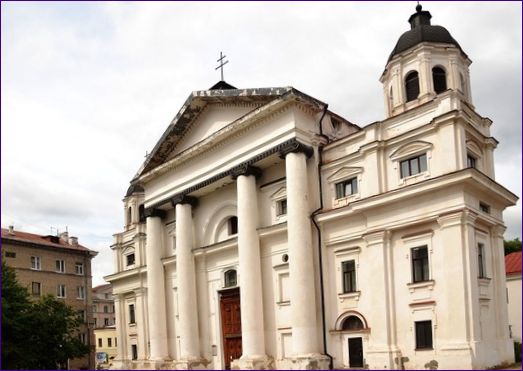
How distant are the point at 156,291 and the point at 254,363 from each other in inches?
386

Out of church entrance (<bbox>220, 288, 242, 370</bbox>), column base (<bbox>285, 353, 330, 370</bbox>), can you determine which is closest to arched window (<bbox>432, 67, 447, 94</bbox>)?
column base (<bbox>285, 353, 330, 370</bbox>)

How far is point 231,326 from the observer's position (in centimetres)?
2872

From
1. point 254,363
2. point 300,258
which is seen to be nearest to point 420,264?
point 300,258

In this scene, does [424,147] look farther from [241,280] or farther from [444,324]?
[241,280]

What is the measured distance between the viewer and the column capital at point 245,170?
27.2 meters

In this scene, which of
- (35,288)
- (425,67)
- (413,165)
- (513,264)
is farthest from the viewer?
(35,288)

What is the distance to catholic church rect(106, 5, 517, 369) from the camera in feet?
69.2

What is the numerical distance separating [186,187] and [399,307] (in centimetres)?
1372

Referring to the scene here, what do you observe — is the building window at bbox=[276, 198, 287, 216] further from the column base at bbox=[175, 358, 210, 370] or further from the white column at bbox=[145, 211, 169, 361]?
the white column at bbox=[145, 211, 169, 361]

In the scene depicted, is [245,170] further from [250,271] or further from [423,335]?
[423,335]

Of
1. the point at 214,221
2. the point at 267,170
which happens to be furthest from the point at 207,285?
the point at 267,170

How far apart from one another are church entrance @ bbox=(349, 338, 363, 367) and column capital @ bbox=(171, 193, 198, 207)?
1217cm

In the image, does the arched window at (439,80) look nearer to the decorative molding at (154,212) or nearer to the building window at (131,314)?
the decorative molding at (154,212)

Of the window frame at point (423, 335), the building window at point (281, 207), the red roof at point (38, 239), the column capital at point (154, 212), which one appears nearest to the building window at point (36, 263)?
the red roof at point (38, 239)
